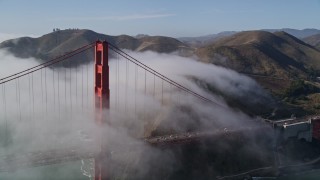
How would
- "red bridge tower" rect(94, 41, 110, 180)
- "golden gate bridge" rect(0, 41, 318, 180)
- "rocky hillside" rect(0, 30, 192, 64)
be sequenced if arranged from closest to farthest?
"red bridge tower" rect(94, 41, 110, 180), "golden gate bridge" rect(0, 41, 318, 180), "rocky hillside" rect(0, 30, 192, 64)

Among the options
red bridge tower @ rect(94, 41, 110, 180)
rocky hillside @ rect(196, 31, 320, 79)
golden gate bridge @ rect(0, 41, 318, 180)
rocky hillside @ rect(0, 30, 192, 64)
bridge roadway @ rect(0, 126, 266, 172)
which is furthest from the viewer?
rocky hillside @ rect(0, 30, 192, 64)

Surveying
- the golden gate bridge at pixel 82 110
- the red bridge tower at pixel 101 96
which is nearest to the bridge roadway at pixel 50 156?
the golden gate bridge at pixel 82 110

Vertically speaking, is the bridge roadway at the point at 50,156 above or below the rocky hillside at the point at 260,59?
below

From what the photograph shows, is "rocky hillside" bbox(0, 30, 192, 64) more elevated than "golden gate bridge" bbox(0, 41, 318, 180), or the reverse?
"rocky hillside" bbox(0, 30, 192, 64)

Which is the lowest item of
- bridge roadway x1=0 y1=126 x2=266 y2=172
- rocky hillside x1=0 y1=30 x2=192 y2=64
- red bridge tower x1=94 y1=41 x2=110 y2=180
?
bridge roadway x1=0 y1=126 x2=266 y2=172

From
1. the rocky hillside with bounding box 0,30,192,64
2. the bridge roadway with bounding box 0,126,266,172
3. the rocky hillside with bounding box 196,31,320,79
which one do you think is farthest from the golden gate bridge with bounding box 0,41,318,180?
the rocky hillside with bounding box 0,30,192,64

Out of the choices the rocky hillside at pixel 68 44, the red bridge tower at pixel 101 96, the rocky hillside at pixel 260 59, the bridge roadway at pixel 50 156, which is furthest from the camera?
the rocky hillside at pixel 68 44

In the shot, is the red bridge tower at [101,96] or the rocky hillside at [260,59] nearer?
the red bridge tower at [101,96]

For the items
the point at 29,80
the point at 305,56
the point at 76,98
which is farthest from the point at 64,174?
the point at 305,56

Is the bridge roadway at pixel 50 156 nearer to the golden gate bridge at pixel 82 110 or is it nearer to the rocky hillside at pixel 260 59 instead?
the golden gate bridge at pixel 82 110

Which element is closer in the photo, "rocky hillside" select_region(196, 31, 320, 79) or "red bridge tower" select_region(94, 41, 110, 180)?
"red bridge tower" select_region(94, 41, 110, 180)

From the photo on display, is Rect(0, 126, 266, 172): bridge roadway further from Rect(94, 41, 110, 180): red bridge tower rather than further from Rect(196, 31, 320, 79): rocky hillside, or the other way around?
Rect(196, 31, 320, 79): rocky hillside

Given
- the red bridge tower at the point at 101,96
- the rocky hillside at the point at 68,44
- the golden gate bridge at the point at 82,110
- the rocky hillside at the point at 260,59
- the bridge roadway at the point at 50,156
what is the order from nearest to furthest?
the red bridge tower at the point at 101,96 → the bridge roadway at the point at 50,156 → the golden gate bridge at the point at 82,110 → the rocky hillside at the point at 260,59 → the rocky hillside at the point at 68,44
